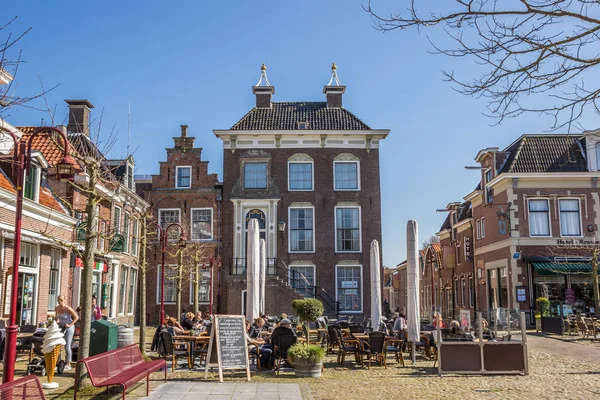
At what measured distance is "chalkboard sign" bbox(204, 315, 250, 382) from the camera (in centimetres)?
1224

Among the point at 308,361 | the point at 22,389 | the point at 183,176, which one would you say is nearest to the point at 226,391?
the point at 308,361

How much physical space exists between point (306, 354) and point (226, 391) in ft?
8.39

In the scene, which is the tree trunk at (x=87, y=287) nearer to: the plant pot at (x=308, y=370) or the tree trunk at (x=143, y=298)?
the tree trunk at (x=143, y=298)

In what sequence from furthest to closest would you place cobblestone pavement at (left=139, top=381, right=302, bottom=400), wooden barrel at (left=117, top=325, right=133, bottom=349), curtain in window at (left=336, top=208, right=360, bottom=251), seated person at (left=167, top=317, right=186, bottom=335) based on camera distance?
curtain in window at (left=336, top=208, right=360, bottom=251) → seated person at (left=167, top=317, right=186, bottom=335) → wooden barrel at (left=117, top=325, right=133, bottom=349) → cobblestone pavement at (left=139, top=381, right=302, bottom=400)

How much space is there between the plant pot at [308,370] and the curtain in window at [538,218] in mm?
21810

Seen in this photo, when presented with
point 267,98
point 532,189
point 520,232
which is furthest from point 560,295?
point 267,98

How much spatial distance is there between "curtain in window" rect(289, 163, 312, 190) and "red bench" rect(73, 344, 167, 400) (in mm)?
23046

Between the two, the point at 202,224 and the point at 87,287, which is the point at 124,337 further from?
the point at 202,224

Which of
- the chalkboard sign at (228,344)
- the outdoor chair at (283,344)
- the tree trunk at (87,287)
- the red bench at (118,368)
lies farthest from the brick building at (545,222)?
the tree trunk at (87,287)

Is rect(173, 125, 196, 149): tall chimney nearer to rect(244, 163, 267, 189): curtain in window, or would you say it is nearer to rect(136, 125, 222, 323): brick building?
rect(136, 125, 222, 323): brick building

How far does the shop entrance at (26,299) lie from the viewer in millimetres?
18767

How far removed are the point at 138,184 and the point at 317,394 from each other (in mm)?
32827

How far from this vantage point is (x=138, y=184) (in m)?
40.8

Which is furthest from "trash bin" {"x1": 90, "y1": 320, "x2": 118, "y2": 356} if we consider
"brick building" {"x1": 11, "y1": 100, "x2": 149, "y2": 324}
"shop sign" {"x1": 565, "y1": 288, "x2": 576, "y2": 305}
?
"shop sign" {"x1": 565, "y1": 288, "x2": 576, "y2": 305}
